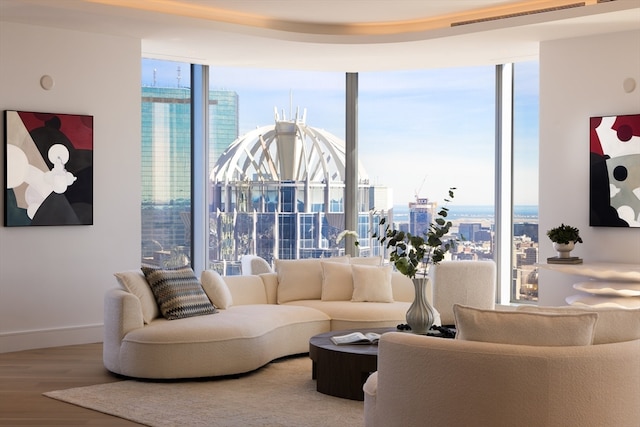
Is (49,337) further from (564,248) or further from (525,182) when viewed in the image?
(525,182)

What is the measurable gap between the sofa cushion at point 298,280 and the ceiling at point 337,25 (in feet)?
6.92

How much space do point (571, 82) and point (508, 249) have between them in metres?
2.26

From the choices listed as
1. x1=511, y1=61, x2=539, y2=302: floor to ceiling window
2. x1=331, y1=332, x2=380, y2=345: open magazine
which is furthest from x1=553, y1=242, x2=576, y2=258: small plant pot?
x1=331, y1=332, x2=380, y2=345: open magazine

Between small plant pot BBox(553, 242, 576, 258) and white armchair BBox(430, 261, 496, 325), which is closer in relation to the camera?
small plant pot BBox(553, 242, 576, 258)

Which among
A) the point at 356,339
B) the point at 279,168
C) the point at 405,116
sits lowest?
the point at 356,339

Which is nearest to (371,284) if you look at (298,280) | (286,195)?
(298,280)

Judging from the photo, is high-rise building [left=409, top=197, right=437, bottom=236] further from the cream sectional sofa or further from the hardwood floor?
the hardwood floor

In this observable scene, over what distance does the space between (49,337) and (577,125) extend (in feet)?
16.3

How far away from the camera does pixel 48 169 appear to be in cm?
739

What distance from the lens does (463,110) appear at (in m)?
9.62

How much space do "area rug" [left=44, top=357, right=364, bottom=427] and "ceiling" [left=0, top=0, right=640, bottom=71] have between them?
3.07m

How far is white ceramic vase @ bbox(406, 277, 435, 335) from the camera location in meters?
5.80

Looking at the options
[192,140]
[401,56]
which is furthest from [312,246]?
[401,56]

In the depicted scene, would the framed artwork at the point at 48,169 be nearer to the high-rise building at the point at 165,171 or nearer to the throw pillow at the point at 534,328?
the high-rise building at the point at 165,171
